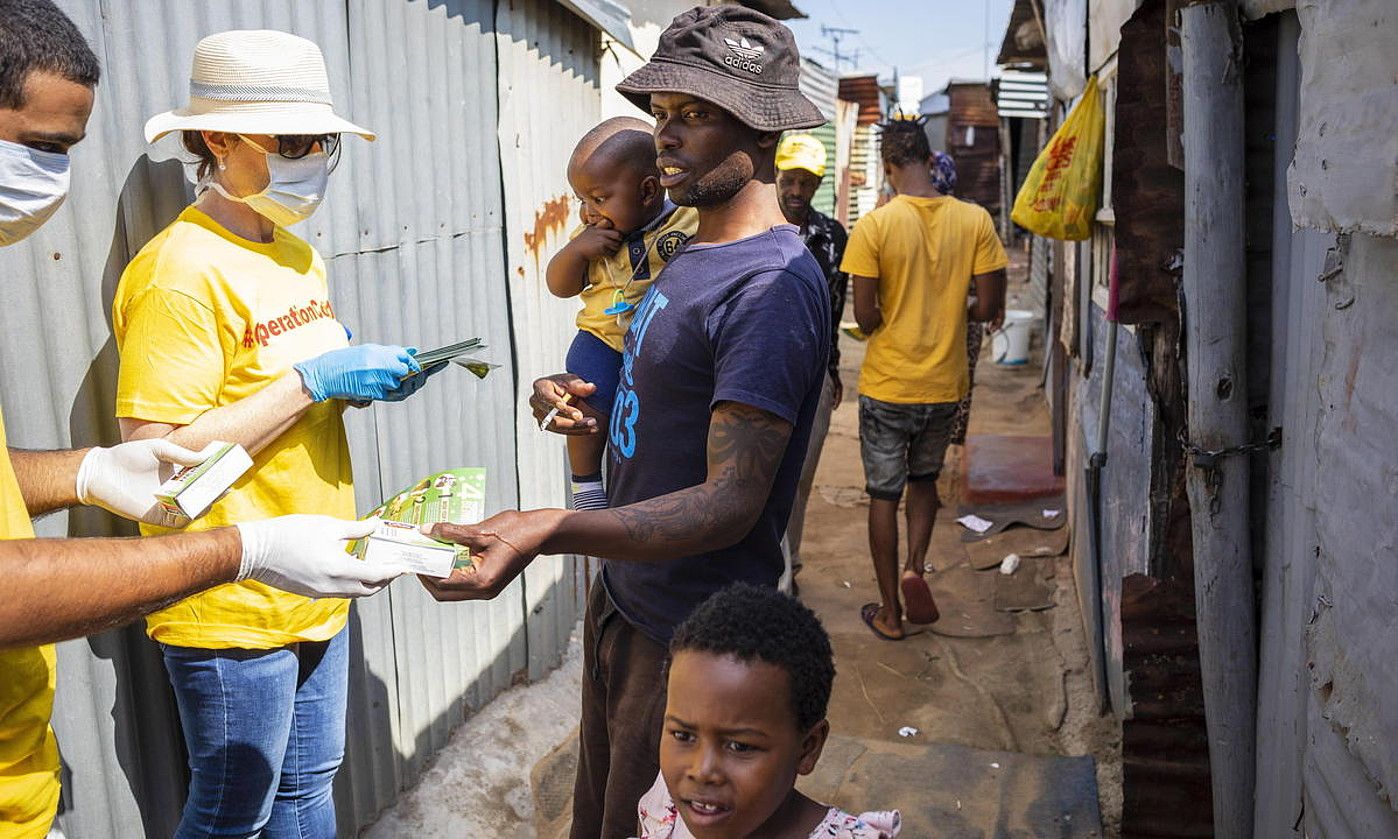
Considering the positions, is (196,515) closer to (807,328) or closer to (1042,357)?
(807,328)

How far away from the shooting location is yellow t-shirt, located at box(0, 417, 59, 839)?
1.74 m

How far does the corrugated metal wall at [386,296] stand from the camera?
235 cm

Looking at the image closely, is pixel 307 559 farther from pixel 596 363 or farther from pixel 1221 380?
pixel 1221 380

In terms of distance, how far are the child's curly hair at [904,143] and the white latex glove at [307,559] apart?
4115 millimetres

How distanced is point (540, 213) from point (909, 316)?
1905 mm

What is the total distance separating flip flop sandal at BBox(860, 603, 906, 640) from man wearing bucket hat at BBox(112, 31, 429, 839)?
11.6 feet

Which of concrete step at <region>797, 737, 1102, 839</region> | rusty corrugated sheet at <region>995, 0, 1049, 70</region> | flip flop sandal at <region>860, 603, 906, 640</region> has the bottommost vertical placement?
concrete step at <region>797, 737, 1102, 839</region>

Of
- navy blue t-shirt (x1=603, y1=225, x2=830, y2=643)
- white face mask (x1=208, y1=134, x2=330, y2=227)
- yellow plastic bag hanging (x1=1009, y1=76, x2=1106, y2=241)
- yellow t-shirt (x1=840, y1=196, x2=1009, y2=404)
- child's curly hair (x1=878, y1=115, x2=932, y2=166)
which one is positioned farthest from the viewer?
child's curly hair (x1=878, y1=115, x2=932, y2=166)

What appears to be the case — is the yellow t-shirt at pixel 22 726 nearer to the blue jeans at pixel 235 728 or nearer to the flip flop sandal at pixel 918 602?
the blue jeans at pixel 235 728

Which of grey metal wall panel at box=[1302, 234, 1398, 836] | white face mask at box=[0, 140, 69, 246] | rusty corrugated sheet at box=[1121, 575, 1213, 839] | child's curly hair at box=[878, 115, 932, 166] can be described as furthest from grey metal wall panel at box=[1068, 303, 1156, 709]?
white face mask at box=[0, 140, 69, 246]

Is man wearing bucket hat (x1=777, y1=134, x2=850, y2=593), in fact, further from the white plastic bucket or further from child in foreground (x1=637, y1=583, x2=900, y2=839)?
the white plastic bucket

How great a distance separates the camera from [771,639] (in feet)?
6.13

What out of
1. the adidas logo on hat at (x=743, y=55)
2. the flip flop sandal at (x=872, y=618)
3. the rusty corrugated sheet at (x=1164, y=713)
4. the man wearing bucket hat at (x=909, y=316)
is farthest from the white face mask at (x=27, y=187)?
the flip flop sandal at (x=872, y=618)

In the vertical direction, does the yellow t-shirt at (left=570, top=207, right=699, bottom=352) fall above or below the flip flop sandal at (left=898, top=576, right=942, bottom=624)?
above
